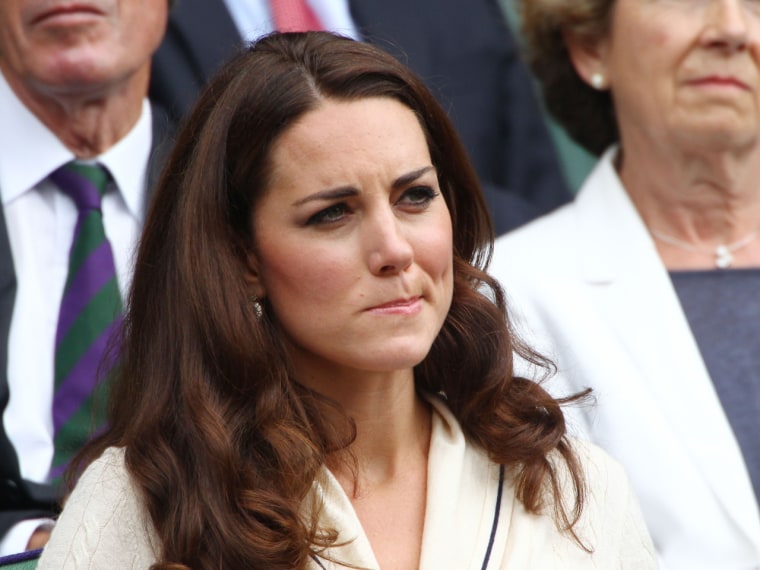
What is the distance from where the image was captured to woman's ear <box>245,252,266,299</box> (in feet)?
8.09

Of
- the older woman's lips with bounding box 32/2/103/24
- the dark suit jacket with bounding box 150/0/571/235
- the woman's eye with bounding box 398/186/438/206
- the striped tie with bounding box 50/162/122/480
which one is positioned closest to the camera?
the woman's eye with bounding box 398/186/438/206

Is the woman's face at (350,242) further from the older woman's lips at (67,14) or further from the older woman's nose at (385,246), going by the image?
the older woman's lips at (67,14)

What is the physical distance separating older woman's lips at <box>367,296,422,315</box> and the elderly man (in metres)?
0.81

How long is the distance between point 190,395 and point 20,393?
81 cm

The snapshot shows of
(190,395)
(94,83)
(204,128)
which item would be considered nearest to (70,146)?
(94,83)

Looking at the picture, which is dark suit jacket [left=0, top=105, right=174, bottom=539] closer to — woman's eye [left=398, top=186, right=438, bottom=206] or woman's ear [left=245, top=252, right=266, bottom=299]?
woman's ear [left=245, top=252, right=266, bottom=299]

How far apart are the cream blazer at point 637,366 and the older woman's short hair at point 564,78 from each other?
401 mm

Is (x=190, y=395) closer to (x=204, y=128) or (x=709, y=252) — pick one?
(x=204, y=128)

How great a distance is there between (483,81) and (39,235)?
1.51 metres

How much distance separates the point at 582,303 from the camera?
334cm

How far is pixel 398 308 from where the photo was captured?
7.85 feet

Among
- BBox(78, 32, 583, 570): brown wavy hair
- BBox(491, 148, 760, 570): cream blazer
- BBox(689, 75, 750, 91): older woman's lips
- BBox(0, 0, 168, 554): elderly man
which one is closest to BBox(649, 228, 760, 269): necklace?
BBox(491, 148, 760, 570): cream blazer

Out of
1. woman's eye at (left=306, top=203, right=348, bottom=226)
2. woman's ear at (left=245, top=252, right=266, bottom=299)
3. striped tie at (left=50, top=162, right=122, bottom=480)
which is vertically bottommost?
striped tie at (left=50, top=162, right=122, bottom=480)

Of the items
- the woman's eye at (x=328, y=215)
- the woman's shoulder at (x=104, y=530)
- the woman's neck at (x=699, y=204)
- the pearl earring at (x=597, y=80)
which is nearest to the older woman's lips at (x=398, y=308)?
the woman's eye at (x=328, y=215)
